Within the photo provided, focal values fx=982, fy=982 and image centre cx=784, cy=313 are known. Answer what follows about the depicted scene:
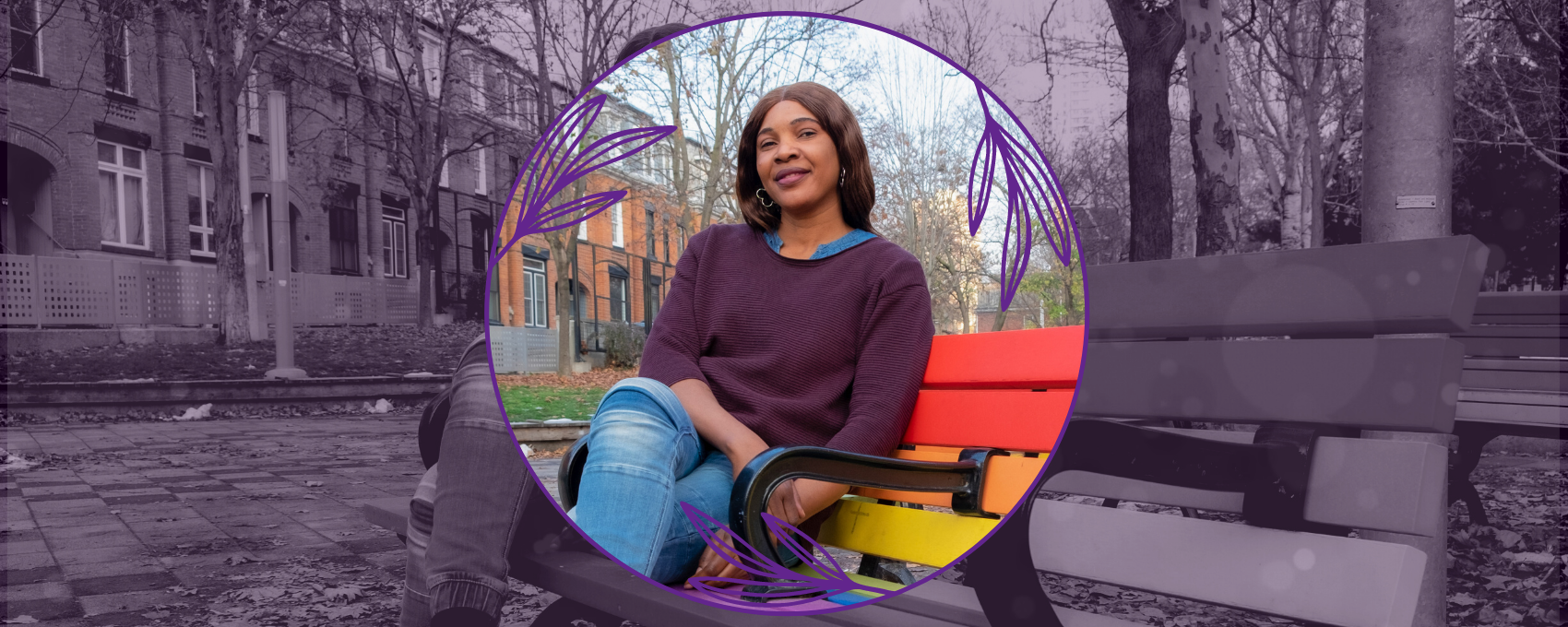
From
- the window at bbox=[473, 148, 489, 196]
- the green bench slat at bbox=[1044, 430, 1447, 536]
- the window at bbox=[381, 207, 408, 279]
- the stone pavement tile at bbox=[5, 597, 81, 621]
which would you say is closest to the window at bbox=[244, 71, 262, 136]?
the window at bbox=[381, 207, 408, 279]

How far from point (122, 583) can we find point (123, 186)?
14.3m

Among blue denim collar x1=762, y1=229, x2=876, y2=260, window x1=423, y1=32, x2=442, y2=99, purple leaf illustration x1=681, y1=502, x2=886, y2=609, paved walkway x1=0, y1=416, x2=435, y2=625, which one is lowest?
paved walkway x1=0, y1=416, x2=435, y2=625

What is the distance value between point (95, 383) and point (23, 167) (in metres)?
6.35

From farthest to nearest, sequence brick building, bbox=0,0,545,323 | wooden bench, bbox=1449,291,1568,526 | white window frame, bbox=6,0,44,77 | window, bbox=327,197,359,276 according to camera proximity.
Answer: window, bbox=327,197,359,276 → brick building, bbox=0,0,545,323 → white window frame, bbox=6,0,44,77 → wooden bench, bbox=1449,291,1568,526

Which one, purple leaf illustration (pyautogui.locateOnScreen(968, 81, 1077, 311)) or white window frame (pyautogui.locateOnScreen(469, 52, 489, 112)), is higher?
white window frame (pyautogui.locateOnScreen(469, 52, 489, 112))

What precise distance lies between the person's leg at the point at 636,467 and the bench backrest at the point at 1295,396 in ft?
2.00

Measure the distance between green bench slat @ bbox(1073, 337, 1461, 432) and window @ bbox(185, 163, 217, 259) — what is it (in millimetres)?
17778

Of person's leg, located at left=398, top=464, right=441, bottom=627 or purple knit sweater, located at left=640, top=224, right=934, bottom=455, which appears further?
person's leg, located at left=398, top=464, right=441, bottom=627

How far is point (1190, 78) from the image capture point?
6277 millimetres

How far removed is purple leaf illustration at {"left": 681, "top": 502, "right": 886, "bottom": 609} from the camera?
1.10 metres

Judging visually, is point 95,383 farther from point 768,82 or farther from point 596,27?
point 768,82

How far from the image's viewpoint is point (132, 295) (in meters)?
13.5

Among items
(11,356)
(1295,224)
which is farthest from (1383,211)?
(11,356)

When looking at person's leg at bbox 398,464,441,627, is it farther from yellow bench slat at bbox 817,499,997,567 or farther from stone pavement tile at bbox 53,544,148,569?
stone pavement tile at bbox 53,544,148,569
